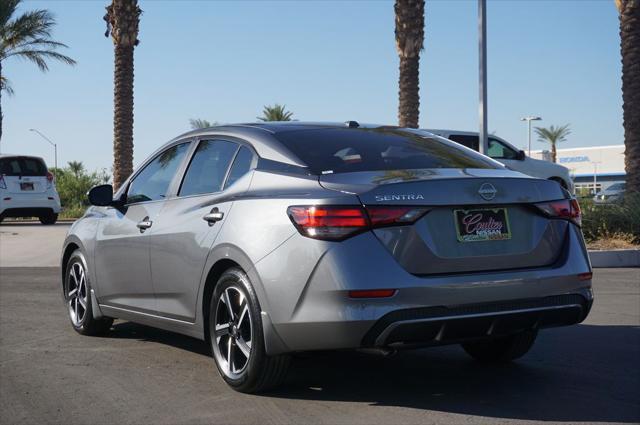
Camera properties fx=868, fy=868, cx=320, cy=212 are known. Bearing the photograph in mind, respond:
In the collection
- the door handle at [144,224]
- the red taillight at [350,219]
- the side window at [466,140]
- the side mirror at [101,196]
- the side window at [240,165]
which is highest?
the side window at [466,140]

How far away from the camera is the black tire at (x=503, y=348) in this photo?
587 cm

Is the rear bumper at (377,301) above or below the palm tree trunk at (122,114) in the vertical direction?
below

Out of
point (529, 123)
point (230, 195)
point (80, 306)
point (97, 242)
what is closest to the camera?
point (230, 195)

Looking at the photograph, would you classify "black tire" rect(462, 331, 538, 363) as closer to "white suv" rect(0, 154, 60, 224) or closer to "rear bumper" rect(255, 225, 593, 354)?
"rear bumper" rect(255, 225, 593, 354)

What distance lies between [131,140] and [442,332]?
915 inches

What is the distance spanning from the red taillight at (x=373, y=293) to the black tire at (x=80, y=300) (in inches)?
136

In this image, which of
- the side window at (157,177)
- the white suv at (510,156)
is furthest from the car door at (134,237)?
the white suv at (510,156)

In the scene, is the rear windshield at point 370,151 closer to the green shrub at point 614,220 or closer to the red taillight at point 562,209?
the red taillight at point 562,209

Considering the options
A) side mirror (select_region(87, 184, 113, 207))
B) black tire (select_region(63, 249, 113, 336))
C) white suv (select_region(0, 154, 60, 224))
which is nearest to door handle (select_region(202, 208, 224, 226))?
side mirror (select_region(87, 184, 113, 207))

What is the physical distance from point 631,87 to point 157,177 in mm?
15226

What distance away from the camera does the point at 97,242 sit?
7.03m

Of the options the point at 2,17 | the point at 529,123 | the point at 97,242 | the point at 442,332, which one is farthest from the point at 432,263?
the point at 529,123

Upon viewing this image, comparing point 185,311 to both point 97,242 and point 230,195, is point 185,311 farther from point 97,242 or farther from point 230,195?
point 97,242

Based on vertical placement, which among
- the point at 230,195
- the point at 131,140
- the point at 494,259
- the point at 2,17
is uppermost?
the point at 2,17
